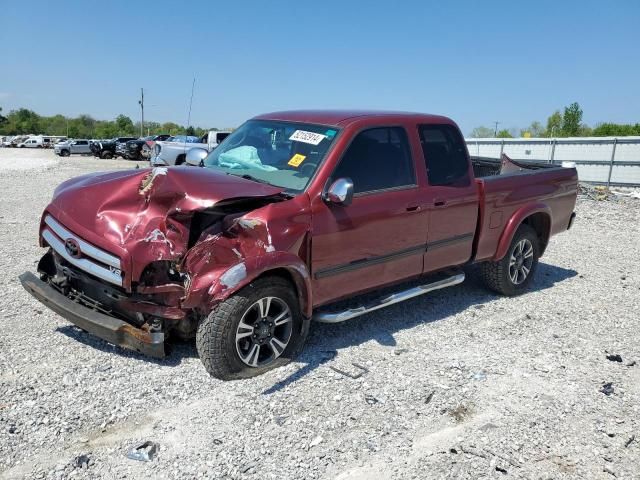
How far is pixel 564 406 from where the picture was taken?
147 inches

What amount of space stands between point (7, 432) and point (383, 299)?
287 cm

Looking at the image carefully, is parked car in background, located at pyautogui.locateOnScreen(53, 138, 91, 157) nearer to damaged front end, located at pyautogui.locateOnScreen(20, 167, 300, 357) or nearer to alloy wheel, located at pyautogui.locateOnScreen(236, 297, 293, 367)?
damaged front end, located at pyautogui.locateOnScreen(20, 167, 300, 357)

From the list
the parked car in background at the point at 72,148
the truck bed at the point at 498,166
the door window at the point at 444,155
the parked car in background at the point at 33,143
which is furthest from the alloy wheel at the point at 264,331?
the parked car in background at the point at 33,143

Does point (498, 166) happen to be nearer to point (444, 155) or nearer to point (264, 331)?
point (444, 155)

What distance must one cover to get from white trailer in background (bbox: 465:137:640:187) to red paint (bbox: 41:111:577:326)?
1254 cm

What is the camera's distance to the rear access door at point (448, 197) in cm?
487

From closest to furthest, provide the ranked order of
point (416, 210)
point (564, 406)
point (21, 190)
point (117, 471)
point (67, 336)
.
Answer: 1. point (117, 471)
2. point (564, 406)
3. point (67, 336)
4. point (416, 210)
5. point (21, 190)

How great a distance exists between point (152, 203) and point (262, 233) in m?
0.76


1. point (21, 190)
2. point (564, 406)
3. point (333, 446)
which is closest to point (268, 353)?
point (333, 446)

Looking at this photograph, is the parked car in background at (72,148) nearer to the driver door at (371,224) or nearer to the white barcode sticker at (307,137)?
the white barcode sticker at (307,137)

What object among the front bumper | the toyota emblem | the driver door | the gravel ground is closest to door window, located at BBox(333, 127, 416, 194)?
the driver door

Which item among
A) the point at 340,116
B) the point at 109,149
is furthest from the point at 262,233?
the point at 109,149

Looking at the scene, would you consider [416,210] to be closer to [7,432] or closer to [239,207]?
[239,207]

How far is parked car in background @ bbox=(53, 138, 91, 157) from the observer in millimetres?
43994
